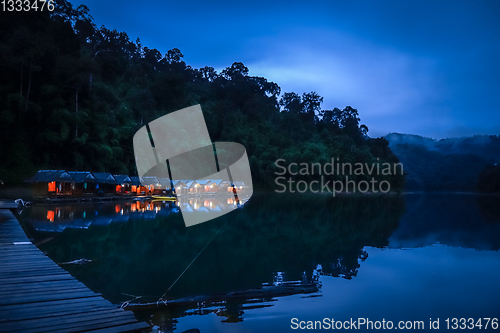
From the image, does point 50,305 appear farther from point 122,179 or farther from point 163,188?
point 163,188

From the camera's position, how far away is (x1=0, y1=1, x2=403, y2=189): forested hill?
25.4 m

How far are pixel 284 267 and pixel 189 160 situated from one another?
38.8 meters

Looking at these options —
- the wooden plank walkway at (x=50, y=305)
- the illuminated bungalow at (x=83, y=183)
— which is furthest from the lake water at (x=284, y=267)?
the illuminated bungalow at (x=83, y=183)

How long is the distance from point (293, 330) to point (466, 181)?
279 feet

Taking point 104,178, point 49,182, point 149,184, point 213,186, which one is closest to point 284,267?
point 49,182

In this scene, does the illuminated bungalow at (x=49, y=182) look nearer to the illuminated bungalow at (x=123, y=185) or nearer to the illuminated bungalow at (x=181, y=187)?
the illuminated bungalow at (x=123, y=185)

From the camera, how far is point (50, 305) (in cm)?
338

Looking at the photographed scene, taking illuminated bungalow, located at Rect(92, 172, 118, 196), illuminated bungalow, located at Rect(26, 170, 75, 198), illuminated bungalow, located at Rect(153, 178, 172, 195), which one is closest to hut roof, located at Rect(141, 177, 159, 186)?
illuminated bungalow, located at Rect(153, 178, 172, 195)

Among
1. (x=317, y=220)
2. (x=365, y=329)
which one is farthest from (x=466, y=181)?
(x=365, y=329)

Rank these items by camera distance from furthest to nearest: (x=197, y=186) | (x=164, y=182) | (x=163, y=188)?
(x=197, y=186), (x=164, y=182), (x=163, y=188)

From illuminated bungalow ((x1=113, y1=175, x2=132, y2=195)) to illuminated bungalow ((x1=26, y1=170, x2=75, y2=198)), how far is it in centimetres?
454

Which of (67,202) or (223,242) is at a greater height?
(67,202)

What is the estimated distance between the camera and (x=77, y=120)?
2652cm

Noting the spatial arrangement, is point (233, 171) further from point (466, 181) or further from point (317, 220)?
point (466, 181)
